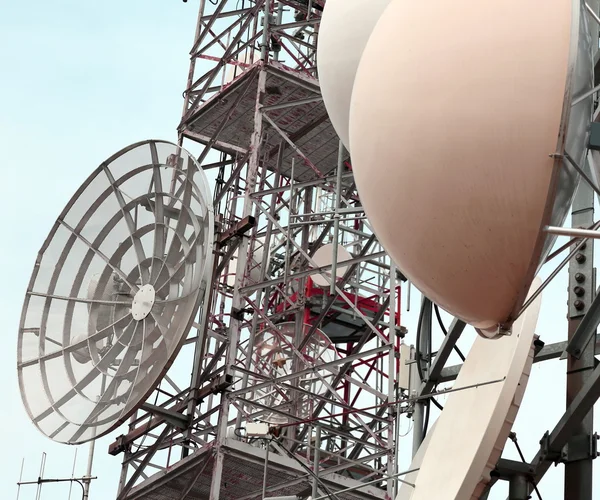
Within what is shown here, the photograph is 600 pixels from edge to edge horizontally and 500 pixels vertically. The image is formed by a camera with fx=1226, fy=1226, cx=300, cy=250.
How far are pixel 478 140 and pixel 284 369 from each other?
18.9 metres

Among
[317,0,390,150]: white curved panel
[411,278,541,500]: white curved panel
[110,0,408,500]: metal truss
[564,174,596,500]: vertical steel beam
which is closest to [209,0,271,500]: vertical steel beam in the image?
[110,0,408,500]: metal truss

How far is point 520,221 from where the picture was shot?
883 centimetres

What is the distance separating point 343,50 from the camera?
13.1 meters

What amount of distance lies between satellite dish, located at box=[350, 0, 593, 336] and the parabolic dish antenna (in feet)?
42.8

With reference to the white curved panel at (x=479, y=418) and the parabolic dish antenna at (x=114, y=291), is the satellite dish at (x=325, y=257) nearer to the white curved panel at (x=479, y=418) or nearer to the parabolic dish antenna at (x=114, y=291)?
the parabolic dish antenna at (x=114, y=291)

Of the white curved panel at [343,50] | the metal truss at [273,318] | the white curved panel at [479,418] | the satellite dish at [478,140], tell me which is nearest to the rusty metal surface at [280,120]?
the metal truss at [273,318]

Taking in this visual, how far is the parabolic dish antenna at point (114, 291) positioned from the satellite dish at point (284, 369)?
2.72m

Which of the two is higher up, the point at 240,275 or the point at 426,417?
the point at 240,275

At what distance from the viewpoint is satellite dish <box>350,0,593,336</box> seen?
8711 mm

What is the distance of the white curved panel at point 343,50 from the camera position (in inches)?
512

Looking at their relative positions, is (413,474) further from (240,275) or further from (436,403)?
(240,275)

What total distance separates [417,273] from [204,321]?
16833 mm

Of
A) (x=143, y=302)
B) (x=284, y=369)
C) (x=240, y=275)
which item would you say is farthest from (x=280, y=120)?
(x=143, y=302)

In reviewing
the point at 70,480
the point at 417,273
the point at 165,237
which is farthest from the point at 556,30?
the point at 70,480
